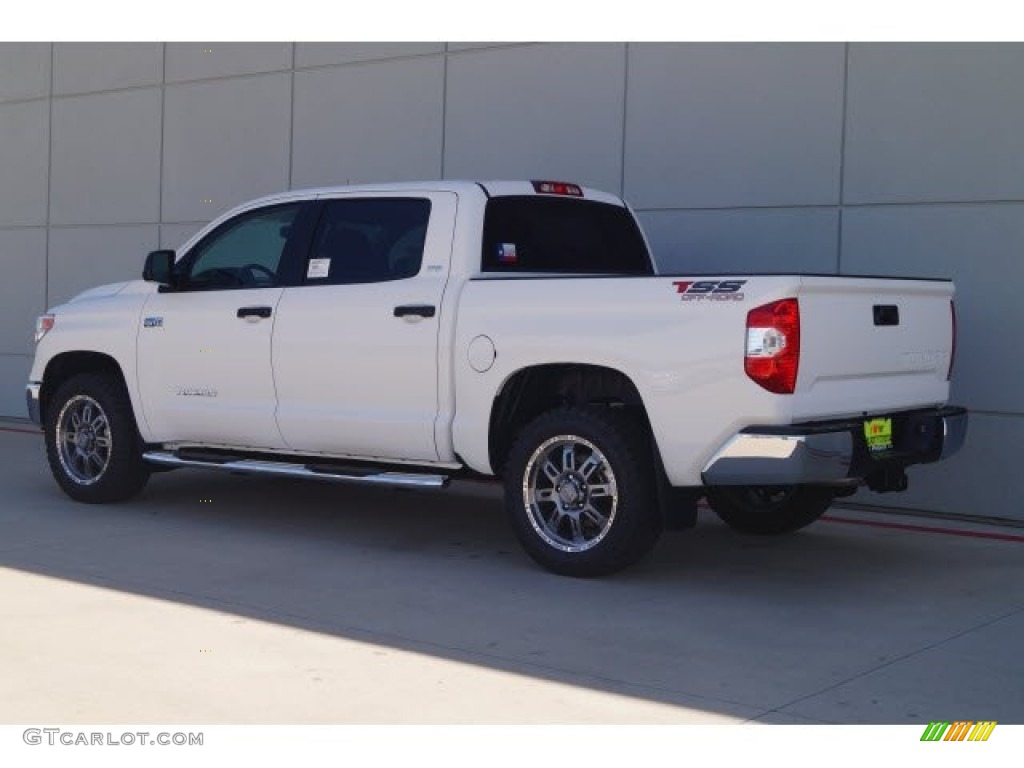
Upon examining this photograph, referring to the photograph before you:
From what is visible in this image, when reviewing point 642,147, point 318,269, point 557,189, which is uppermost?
point 642,147

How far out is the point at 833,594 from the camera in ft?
23.2

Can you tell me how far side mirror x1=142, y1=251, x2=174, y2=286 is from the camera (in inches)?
342

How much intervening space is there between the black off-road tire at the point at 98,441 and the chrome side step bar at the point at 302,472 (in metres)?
0.23

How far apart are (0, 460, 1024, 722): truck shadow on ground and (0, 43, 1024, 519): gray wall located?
1.85 m

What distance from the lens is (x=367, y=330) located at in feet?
25.5

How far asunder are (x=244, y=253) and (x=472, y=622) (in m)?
3.31

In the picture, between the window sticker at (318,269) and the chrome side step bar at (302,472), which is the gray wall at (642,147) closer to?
the window sticker at (318,269)

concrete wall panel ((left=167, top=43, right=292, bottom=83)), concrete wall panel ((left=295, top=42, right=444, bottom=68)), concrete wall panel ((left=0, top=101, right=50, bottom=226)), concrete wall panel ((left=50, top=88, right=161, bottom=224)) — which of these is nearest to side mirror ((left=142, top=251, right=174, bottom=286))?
concrete wall panel ((left=295, top=42, right=444, bottom=68))

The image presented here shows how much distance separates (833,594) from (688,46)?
4890mm

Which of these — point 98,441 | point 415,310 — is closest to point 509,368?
point 415,310

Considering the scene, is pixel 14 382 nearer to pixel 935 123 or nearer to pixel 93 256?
pixel 93 256
